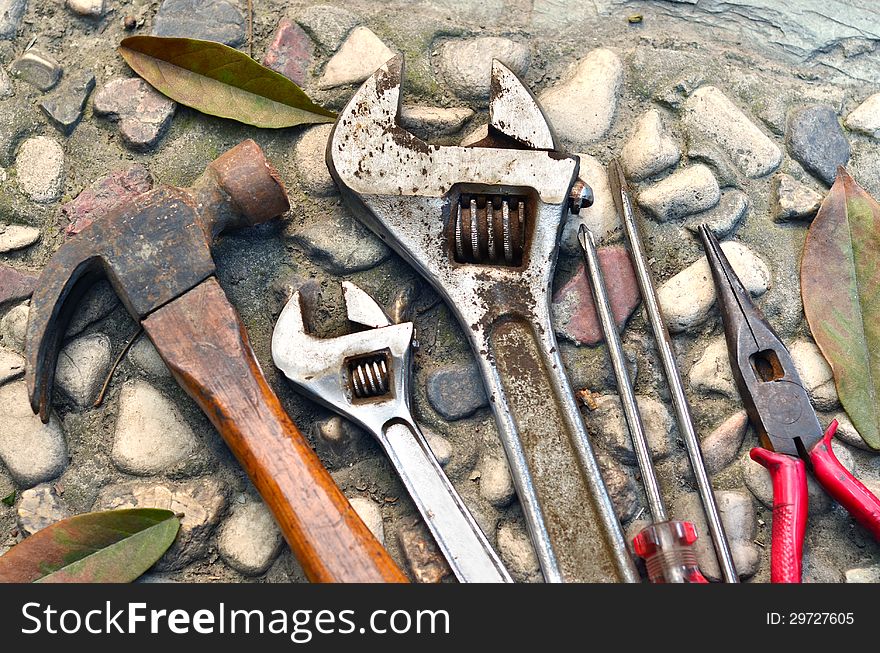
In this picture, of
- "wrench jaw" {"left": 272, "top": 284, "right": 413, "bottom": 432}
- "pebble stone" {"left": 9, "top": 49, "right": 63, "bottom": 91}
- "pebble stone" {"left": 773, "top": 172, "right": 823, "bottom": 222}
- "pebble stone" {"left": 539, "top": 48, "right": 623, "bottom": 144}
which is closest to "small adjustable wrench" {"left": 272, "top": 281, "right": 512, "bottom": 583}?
"wrench jaw" {"left": 272, "top": 284, "right": 413, "bottom": 432}

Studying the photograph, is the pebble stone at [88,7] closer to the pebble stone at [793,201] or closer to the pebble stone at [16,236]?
the pebble stone at [16,236]

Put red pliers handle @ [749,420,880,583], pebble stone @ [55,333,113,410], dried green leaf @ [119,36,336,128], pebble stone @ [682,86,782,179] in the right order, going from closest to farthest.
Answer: red pliers handle @ [749,420,880,583]
pebble stone @ [55,333,113,410]
dried green leaf @ [119,36,336,128]
pebble stone @ [682,86,782,179]

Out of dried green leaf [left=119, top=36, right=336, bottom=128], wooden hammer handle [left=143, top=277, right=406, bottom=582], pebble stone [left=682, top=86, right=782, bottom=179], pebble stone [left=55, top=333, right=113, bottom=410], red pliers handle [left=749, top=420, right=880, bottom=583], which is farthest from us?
pebble stone [left=682, top=86, right=782, bottom=179]

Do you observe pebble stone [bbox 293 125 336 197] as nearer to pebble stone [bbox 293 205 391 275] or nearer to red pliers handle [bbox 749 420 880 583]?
pebble stone [bbox 293 205 391 275]

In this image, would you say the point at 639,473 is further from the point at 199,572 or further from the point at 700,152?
the point at 199,572

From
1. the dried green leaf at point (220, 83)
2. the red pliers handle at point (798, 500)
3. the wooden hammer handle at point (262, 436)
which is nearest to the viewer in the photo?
the wooden hammer handle at point (262, 436)

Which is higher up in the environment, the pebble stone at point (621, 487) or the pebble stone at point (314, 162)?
the pebble stone at point (314, 162)

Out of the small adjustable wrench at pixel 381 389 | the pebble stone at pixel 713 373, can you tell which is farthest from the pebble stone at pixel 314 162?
the pebble stone at pixel 713 373

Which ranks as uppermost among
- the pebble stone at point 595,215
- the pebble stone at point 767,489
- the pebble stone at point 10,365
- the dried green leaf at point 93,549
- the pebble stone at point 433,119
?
the pebble stone at point 433,119

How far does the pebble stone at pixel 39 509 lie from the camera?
1605mm

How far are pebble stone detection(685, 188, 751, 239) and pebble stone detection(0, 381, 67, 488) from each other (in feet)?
4.45

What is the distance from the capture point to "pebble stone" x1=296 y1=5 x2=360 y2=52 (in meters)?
1.91

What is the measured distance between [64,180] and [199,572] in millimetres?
850

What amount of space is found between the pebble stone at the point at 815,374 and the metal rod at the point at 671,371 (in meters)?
0.26
